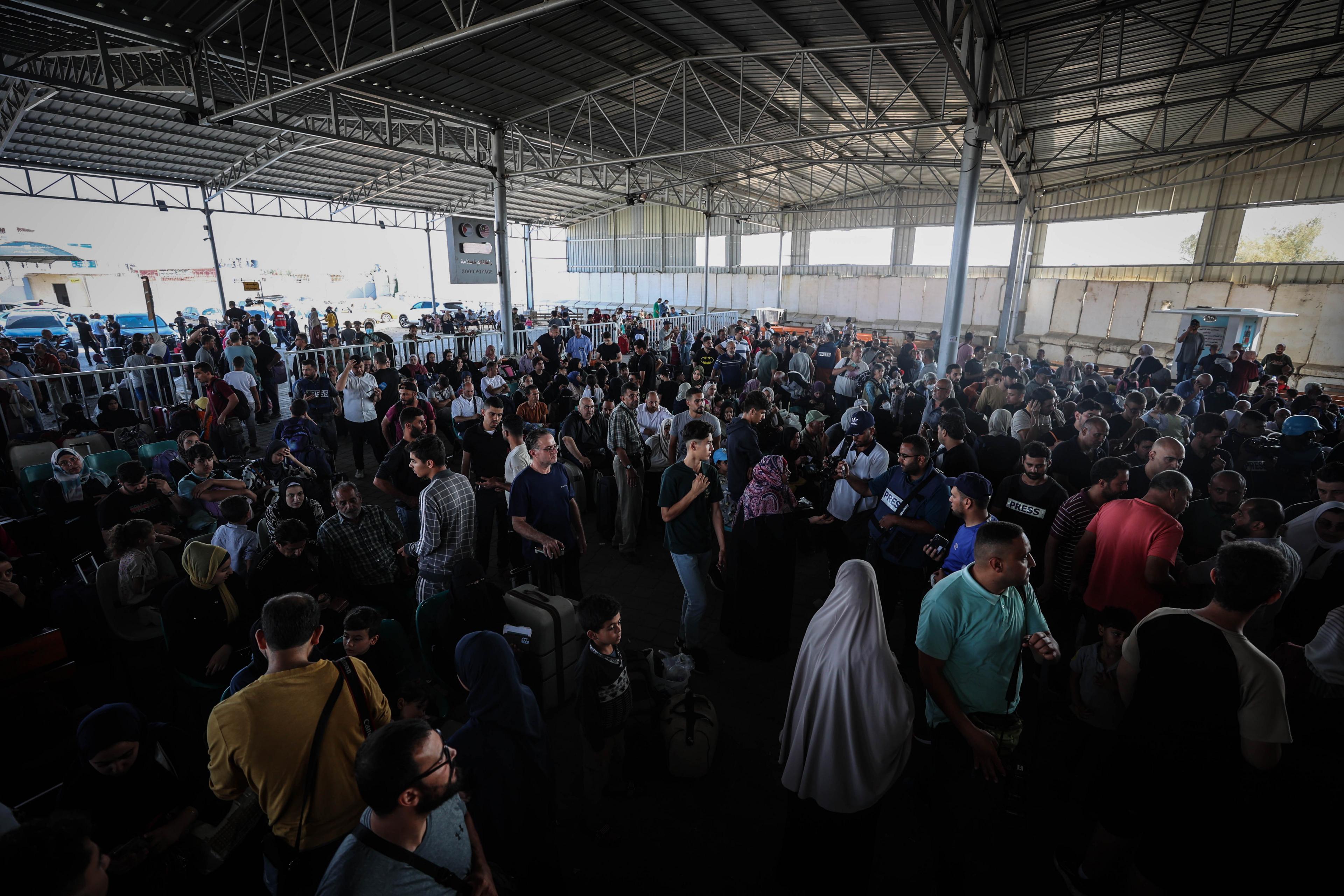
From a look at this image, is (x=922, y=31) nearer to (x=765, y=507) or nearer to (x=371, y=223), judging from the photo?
(x=765, y=507)

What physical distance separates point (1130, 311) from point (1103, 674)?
72.3 ft

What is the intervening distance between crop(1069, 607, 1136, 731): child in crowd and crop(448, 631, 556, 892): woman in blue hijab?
9.70 feet

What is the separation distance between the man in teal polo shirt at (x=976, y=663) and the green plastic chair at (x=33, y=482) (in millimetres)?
7937

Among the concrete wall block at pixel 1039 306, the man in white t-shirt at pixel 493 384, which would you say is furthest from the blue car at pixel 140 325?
the concrete wall block at pixel 1039 306

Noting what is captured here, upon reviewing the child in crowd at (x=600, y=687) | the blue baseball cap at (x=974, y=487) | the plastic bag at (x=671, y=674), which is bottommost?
the plastic bag at (x=671, y=674)

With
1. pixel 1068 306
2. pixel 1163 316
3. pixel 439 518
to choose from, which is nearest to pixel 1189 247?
pixel 1163 316

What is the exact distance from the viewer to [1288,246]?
54.6 ft

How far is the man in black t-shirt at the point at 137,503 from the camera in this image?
4.11 m

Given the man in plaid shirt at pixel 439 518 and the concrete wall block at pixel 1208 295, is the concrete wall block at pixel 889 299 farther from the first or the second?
the man in plaid shirt at pixel 439 518

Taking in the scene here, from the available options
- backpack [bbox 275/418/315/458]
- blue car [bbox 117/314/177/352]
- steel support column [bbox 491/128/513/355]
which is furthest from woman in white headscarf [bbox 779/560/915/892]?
blue car [bbox 117/314/177/352]

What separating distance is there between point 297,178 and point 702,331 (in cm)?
1678

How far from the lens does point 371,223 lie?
983 inches

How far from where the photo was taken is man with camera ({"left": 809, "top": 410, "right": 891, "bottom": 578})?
4281 millimetres

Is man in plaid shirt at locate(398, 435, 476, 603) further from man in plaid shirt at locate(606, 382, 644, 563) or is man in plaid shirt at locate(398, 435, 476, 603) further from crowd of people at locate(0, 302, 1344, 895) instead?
man in plaid shirt at locate(606, 382, 644, 563)
